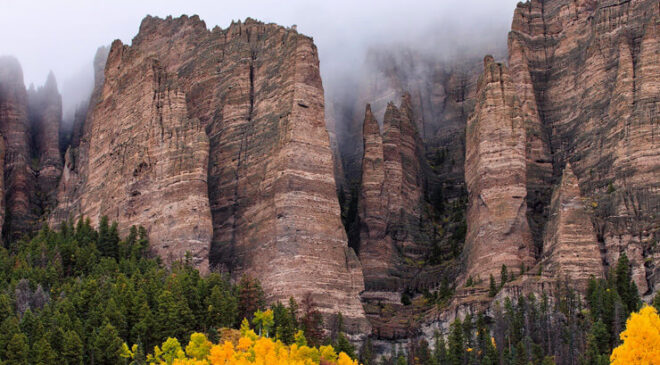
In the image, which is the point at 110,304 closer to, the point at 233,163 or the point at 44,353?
the point at 44,353

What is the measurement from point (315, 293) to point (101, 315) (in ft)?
74.3

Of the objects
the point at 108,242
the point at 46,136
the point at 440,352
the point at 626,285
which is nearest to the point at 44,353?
the point at 108,242

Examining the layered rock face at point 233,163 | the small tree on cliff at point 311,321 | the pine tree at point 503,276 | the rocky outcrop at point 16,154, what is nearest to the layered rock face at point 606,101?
the pine tree at point 503,276

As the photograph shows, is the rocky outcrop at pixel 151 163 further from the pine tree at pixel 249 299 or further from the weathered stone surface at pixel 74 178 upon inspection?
the pine tree at pixel 249 299

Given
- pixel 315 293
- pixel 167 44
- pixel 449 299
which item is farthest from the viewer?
pixel 167 44

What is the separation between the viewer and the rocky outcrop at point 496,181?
13700cm

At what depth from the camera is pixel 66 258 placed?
13438 cm

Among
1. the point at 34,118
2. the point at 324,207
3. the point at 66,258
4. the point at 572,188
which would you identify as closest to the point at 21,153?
the point at 34,118

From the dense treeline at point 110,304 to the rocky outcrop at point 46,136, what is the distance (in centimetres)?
3891

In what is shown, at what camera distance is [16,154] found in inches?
6988

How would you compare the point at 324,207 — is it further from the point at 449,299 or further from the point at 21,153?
the point at 21,153

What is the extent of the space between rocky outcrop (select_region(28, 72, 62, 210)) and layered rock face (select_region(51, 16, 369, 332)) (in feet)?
49.2

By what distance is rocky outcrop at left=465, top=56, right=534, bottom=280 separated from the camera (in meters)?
137

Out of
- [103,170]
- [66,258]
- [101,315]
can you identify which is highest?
[103,170]
